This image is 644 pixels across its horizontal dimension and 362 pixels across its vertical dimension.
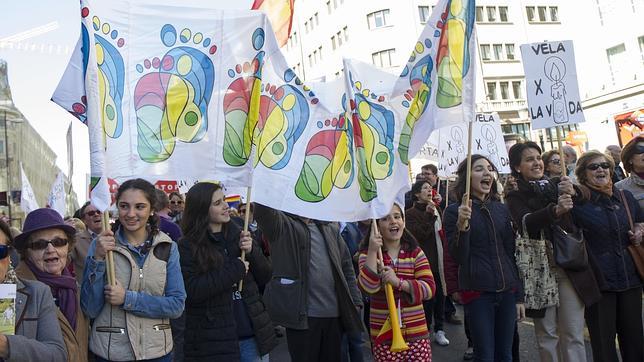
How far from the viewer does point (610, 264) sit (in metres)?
4.89

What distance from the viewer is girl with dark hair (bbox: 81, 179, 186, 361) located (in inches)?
135

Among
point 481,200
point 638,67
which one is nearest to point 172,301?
point 481,200

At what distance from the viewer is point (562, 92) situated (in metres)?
5.42

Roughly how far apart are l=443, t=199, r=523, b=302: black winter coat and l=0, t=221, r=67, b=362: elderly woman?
121 inches

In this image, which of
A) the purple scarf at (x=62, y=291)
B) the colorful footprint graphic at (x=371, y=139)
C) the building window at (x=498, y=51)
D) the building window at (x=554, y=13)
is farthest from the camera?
the building window at (x=554, y=13)

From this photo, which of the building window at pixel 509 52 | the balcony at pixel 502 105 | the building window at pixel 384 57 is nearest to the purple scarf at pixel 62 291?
the balcony at pixel 502 105

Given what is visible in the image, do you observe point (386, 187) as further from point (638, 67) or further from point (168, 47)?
point (638, 67)

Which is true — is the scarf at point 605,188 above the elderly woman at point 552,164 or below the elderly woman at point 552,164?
below

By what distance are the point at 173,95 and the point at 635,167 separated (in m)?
4.35

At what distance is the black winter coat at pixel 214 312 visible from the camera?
3.95m

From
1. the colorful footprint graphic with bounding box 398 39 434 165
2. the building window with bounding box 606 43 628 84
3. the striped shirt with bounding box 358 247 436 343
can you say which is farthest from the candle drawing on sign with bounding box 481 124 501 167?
the building window with bounding box 606 43 628 84

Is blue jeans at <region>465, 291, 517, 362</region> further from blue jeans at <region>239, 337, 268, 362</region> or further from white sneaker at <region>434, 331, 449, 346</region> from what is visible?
white sneaker at <region>434, 331, 449, 346</region>

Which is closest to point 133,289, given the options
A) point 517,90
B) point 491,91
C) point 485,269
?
point 485,269

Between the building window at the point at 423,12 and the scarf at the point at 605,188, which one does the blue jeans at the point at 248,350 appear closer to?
the scarf at the point at 605,188
